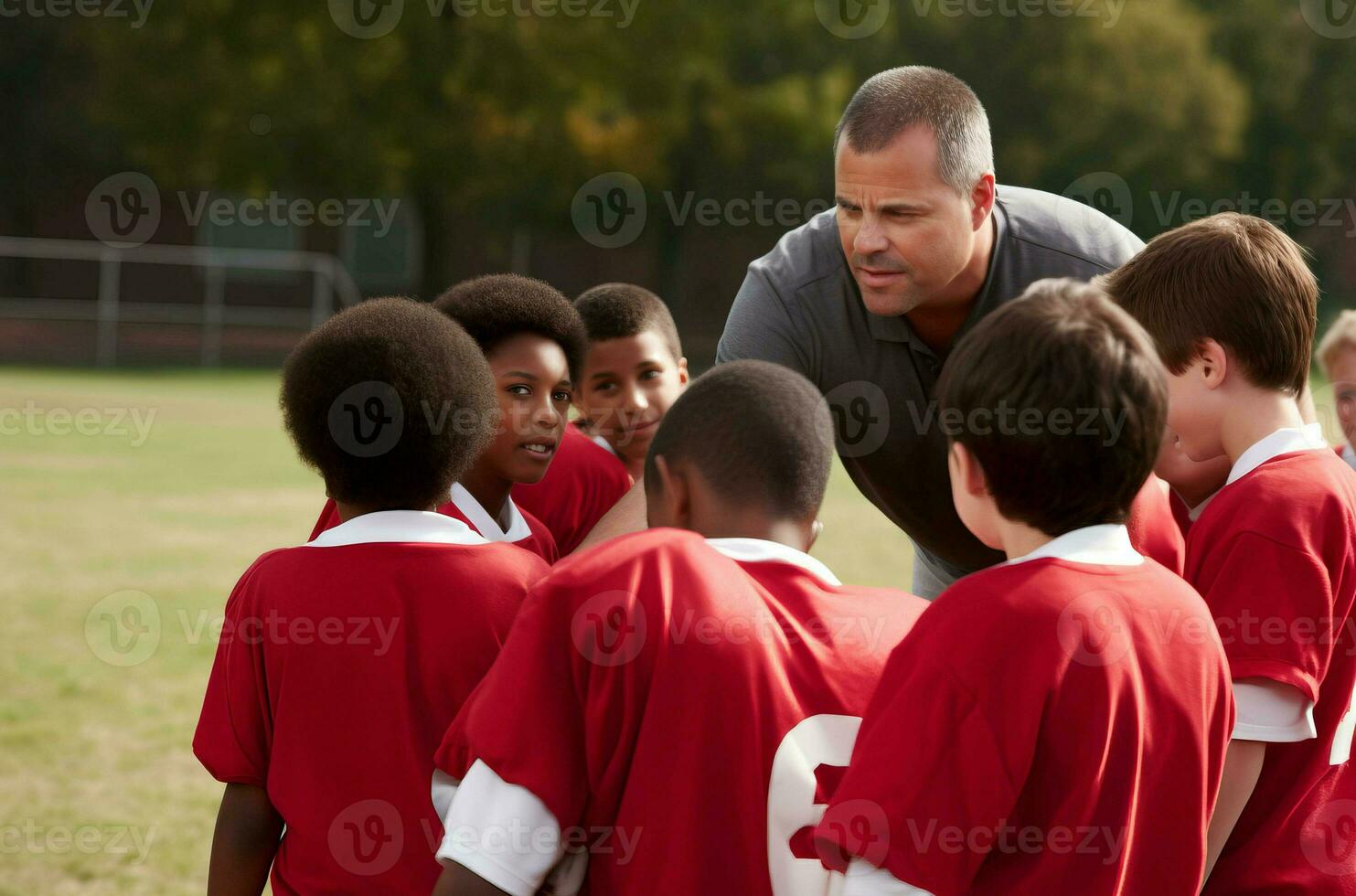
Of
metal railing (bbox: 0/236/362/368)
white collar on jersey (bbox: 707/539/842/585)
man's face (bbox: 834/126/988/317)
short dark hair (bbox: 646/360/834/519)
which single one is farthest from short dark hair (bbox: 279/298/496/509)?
metal railing (bbox: 0/236/362/368)

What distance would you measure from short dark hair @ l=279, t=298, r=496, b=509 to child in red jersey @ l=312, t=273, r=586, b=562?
52 centimetres

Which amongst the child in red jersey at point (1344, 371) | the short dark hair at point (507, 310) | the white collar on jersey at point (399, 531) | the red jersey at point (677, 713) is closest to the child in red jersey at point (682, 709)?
the red jersey at point (677, 713)

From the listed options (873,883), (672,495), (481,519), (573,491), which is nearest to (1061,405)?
(672,495)

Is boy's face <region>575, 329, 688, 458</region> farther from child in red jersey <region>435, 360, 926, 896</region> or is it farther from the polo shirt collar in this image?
child in red jersey <region>435, 360, 926, 896</region>

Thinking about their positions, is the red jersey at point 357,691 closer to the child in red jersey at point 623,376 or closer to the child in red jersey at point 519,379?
the child in red jersey at point 519,379

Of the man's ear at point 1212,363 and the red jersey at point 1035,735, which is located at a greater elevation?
the man's ear at point 1212,363

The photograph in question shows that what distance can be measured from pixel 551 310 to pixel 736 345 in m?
0.51

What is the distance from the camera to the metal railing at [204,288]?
28.3 metres

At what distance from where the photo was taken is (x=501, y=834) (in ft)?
5.68

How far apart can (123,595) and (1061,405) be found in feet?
24.2

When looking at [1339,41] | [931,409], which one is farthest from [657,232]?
[931,409]

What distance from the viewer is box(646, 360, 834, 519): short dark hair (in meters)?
1.88

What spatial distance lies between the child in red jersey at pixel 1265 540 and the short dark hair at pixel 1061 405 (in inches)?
15.4

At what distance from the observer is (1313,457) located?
2.15 m
